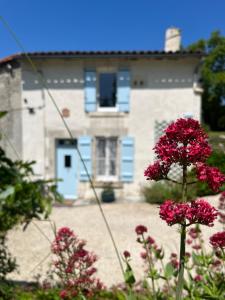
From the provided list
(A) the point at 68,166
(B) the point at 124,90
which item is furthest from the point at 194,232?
(A) the point at 68,166

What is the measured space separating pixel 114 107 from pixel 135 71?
5.00 ft

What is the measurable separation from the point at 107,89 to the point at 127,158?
9.10 ft

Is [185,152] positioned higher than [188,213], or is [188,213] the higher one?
[185,152]

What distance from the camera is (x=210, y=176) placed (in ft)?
3.01

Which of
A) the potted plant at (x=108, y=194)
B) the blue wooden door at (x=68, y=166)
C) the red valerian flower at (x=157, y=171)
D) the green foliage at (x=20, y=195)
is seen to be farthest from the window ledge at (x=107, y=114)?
the red valerian flower at (x=157, y=171)

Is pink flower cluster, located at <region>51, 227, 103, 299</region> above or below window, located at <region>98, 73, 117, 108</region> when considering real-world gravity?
below

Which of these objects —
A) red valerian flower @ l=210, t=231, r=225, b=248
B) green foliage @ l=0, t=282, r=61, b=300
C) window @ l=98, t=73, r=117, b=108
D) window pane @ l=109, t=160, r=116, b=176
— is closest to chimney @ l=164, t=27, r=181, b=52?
window @ l=98, t=73, r=117, b=108

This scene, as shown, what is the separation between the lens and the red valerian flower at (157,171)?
101cm

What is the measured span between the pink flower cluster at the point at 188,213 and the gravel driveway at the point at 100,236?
98.2 inches

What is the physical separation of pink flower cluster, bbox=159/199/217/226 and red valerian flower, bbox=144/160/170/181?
12cm

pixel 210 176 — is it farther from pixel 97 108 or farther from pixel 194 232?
pixel 97 108

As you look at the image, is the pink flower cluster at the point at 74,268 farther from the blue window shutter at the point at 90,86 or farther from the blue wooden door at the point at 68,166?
the blue wooden door at the point at 68,166

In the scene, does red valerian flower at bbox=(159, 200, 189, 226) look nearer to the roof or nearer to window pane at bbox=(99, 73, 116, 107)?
the roof

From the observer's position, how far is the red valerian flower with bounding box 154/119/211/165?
3.02ft
